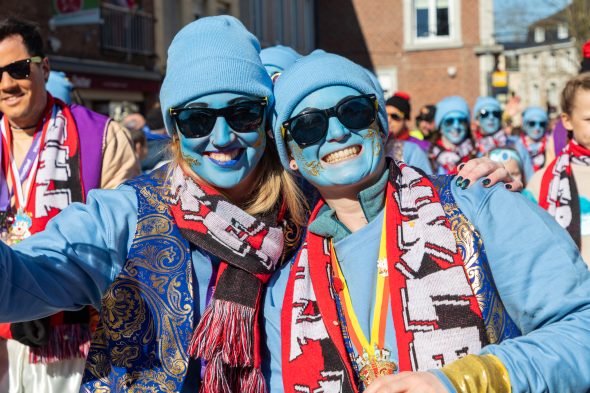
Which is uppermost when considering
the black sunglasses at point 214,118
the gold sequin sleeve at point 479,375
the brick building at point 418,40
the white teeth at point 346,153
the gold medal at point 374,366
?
the brick building at point 418,40

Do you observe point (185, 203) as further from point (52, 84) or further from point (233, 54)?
point (52, 84)

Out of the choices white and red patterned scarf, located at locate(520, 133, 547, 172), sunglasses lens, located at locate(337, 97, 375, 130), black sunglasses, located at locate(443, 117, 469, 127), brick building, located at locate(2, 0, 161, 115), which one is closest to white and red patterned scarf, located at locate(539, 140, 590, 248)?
sunglasses lens, located at locate(337, 97, 375, 130)

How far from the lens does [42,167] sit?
3.91 meters

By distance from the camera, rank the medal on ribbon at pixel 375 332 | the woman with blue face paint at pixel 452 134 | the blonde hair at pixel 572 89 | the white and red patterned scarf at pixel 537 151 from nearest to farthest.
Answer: the medal on ribbon at pixel 375 332
the blonde hair at pixel 572 89
the woman with blue face paint at pixel 452 134
the white and red patterned scarf at pixel 537 151

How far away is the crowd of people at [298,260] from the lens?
2.22 m

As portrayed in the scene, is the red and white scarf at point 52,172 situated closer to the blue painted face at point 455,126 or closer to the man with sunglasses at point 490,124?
the blue painted face at point 455,126

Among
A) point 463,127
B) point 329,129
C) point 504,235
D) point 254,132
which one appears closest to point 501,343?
point 504,235

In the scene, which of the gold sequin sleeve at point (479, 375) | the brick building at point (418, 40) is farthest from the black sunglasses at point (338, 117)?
the brick building at point (418, 40)

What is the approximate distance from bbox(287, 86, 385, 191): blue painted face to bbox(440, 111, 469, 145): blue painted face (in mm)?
6071

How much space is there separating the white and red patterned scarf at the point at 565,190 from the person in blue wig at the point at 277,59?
4.41ft

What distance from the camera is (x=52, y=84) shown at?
17.4 ft

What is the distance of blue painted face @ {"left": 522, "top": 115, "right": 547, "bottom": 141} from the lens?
11766mm

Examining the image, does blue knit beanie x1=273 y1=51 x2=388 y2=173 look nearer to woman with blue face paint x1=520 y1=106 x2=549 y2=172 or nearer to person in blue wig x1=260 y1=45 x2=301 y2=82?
person in blue wig x1=260 y1=45 x2=301 y2=82

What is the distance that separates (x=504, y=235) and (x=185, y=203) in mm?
949
